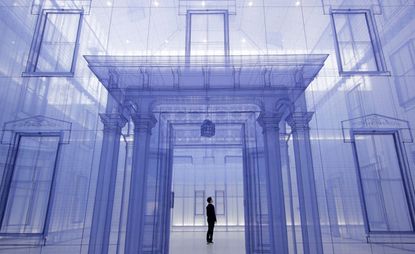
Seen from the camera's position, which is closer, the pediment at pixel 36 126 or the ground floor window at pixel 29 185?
the ground floor window at pixel 29 185

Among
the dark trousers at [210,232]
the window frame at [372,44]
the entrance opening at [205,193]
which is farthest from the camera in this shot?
the entrance opening at [205,193]

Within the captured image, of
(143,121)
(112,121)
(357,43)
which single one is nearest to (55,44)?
(112,121)

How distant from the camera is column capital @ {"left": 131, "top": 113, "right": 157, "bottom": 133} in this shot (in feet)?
12.5

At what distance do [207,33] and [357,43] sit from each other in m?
2.70

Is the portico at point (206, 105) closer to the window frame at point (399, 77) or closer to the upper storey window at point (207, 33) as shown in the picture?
the upper storey window at point (207, 33)

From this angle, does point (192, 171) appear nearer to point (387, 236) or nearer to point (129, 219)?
point (129, 219)

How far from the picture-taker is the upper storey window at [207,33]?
4.54 meters

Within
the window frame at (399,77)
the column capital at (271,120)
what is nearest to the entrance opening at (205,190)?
the column capital at (271,120)

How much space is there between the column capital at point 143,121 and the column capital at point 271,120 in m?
1.79

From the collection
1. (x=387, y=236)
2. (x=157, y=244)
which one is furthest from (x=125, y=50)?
(x=387, y=236)

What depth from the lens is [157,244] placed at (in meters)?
3.75

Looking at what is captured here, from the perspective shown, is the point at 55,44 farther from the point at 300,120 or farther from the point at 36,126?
the point at 300,120

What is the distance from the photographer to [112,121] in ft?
12.3

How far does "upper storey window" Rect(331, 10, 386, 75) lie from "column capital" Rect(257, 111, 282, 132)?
1.33 metres
